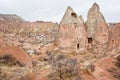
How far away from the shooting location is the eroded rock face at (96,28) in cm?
5156

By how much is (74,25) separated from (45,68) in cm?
2301

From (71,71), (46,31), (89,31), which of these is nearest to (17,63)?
(71,71)

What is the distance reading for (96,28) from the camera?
52406 mm

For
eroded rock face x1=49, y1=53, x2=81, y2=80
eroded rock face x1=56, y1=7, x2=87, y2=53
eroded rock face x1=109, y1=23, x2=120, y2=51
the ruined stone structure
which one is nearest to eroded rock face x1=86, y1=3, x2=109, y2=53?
the ruined stone structure

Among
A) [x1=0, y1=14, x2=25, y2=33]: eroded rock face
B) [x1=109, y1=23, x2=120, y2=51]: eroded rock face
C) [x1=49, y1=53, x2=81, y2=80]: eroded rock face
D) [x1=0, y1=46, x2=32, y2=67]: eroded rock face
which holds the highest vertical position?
[x1=0, y1=14, x2=25, y2=33]: eroded rock face

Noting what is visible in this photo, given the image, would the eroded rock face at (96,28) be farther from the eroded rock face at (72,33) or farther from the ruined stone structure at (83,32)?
the eroded rock face at (72,33)

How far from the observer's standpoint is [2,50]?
30875mm

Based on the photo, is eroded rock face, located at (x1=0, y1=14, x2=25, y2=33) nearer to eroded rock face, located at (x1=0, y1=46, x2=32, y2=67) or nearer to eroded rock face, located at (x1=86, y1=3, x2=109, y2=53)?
eroded rock face, located at (x1=86, y1=3, x2=109, y2=53)

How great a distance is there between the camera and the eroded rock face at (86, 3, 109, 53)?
51.6 m

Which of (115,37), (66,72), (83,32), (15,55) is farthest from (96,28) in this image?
(66,72)

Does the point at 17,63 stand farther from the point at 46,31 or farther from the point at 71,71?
the point at 46,31

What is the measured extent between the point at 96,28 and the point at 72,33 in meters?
3.82

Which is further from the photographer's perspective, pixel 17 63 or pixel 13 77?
pixel 17 63

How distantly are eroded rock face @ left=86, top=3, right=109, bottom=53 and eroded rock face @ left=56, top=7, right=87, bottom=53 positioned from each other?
1.13 m
